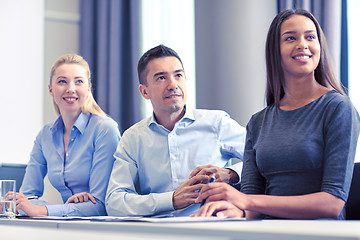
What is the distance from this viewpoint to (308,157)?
1.57 metres

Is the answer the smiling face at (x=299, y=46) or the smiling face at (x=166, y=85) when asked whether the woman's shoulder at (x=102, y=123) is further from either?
the smiling face at (x=299, y=46)

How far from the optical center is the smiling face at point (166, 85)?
217 cm

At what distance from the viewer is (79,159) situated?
97.3 inches

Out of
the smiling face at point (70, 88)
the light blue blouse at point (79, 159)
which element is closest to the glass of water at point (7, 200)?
the light blue blouse at point (79, 159)

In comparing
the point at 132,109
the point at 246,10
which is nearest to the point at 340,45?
the point at 246,10

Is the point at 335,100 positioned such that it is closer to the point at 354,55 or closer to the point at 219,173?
the point at 219,173

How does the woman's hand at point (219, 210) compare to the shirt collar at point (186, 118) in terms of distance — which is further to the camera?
the shirt collar at point (186, 118)

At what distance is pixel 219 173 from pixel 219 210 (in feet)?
1.87

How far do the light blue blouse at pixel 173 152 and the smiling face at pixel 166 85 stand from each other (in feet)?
0.22

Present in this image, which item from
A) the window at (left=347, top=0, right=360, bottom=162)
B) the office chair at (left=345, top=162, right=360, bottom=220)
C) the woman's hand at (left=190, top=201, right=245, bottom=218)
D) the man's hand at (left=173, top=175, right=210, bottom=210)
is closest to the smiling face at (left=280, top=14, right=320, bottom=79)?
the office chair at (left=345, top=162, right=360, bottom=220)

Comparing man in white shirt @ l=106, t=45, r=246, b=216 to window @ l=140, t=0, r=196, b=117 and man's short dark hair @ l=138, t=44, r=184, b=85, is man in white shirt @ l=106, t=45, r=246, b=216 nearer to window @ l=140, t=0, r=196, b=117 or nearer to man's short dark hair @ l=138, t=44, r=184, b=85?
man's short dark hair @ l=138, t=44, r=184, b=85

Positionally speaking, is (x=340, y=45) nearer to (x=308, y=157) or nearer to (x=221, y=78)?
(x=221, y=78)

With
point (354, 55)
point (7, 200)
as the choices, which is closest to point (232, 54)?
point (354, 55)

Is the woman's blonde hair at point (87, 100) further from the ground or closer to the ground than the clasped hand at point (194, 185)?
further from the ground
